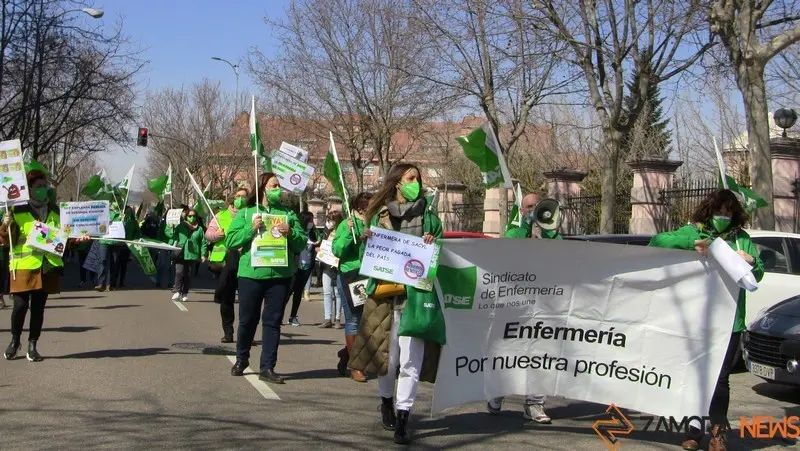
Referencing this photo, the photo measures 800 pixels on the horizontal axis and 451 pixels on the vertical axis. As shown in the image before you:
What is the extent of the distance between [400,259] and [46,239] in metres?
4.52

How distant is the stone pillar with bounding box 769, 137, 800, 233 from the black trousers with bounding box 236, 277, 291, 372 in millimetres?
11386

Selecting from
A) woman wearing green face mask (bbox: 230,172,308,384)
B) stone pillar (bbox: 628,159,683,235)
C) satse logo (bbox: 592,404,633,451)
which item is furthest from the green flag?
stone pillar (bbox: 628,159,683,235)

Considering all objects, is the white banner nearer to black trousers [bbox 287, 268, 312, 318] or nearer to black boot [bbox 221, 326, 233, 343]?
black boot [bbox 221, 326, 233, 343]

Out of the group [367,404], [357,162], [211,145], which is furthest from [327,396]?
[211,145]

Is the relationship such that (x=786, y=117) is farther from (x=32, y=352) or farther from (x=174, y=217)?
(x=32, y=352)

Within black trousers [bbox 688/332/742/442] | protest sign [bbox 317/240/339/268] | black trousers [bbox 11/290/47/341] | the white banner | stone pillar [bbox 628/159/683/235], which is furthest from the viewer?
stone pillar [bbox 628/159/683/235]

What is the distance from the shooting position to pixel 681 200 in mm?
19109

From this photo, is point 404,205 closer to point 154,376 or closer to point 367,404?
point 367,404

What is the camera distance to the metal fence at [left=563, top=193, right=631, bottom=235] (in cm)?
2250

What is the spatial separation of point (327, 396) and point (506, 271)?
7.52 ft

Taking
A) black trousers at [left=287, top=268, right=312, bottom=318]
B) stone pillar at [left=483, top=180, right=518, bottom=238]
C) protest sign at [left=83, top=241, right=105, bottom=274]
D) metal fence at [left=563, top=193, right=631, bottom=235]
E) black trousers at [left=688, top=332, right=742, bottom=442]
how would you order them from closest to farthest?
black trousers at [left=688, top=332, right=742, bottom=442]
black trousers at [left=287, top=268, right=312, bottom=318]
protest sign at [left=83, top=241, right=105, bottom=274]
metal fence at [left=563, top=193, right=631, bottom=235]
stone pillar at [left=483, top=180, right=518, bottom=238]

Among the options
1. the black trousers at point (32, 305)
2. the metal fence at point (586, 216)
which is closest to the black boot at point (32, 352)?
the black trousers at point (32, 305)

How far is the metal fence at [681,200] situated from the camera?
1855 cm

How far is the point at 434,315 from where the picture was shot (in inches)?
250
